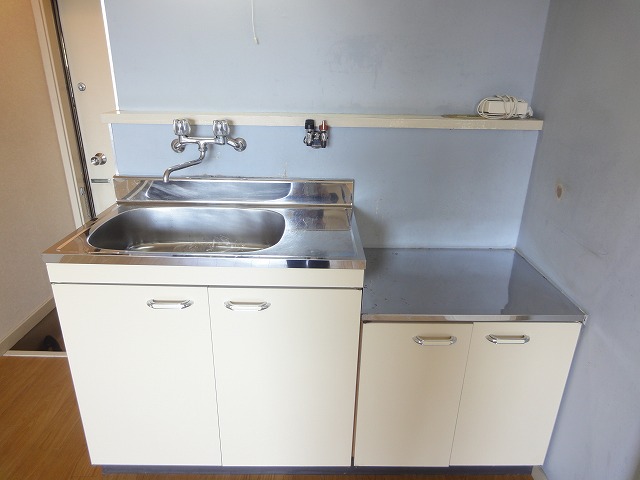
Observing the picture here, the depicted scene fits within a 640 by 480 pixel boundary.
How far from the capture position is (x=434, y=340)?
1.24 metres

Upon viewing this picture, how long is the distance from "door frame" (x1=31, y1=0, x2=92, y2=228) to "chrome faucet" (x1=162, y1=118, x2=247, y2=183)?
4.70ft

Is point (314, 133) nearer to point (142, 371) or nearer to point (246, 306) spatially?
point (246, 306)

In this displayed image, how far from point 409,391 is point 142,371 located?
2.85ft

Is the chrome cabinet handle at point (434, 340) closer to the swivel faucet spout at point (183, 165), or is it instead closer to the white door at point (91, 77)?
the swivel faucet spout at point (183, 165)

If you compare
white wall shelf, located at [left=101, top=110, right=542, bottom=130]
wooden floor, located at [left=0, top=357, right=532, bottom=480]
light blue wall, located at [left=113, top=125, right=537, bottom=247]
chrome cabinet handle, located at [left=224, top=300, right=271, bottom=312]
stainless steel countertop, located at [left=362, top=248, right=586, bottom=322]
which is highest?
white wall shelf, located at [left=101, top=110, right=542, bottom=130]

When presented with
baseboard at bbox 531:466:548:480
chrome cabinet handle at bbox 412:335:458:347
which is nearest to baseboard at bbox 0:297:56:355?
chrome cabinet handle at bbox 412:335:458:347

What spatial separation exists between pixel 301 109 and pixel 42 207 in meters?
1.85

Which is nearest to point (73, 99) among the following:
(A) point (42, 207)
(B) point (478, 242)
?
(A) point (42, 207)

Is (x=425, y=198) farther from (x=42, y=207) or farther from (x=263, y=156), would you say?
(x=42, y=207)

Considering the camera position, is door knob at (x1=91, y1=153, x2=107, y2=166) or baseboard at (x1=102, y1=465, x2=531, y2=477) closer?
baseboard at (x1=102, y1=465, x2=531, y2=477)

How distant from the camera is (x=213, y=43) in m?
1.47

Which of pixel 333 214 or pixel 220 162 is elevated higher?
pixel 220 162

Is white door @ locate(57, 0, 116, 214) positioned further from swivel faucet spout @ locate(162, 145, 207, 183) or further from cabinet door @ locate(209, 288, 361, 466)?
cabinet door @ locate(209, 288, 361, 466)

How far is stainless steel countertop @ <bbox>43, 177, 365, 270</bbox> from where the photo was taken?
Answer: 114 cm
